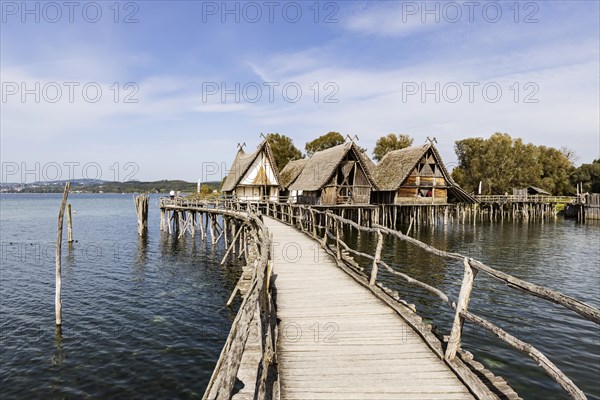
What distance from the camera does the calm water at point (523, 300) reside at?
8828mm

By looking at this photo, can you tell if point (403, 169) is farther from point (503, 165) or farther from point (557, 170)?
point (557, 170)

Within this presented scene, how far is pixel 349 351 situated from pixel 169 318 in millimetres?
8977

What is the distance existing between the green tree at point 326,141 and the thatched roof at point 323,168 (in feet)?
94.1

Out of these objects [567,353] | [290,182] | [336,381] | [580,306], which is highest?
[290,182]

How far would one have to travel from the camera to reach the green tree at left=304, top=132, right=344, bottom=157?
64562 mm

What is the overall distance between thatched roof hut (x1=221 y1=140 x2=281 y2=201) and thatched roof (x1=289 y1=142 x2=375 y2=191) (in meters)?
2.24

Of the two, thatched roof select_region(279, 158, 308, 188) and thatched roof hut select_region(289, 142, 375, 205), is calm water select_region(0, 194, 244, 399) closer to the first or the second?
thatched roof hut select_region(289, 142, 375, 205)

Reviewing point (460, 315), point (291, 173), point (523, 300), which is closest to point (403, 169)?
point (291, 173)

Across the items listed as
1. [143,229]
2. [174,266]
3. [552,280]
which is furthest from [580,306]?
[143,229]

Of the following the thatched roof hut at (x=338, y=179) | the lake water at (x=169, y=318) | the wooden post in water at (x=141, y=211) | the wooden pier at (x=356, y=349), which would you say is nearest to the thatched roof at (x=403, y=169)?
the thatched roof hut at (x=338, y=179)

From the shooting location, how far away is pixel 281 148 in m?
61.2

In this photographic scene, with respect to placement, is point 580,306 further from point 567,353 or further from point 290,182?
point 290,182

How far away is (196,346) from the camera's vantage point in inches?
409

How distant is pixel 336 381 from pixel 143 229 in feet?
103
